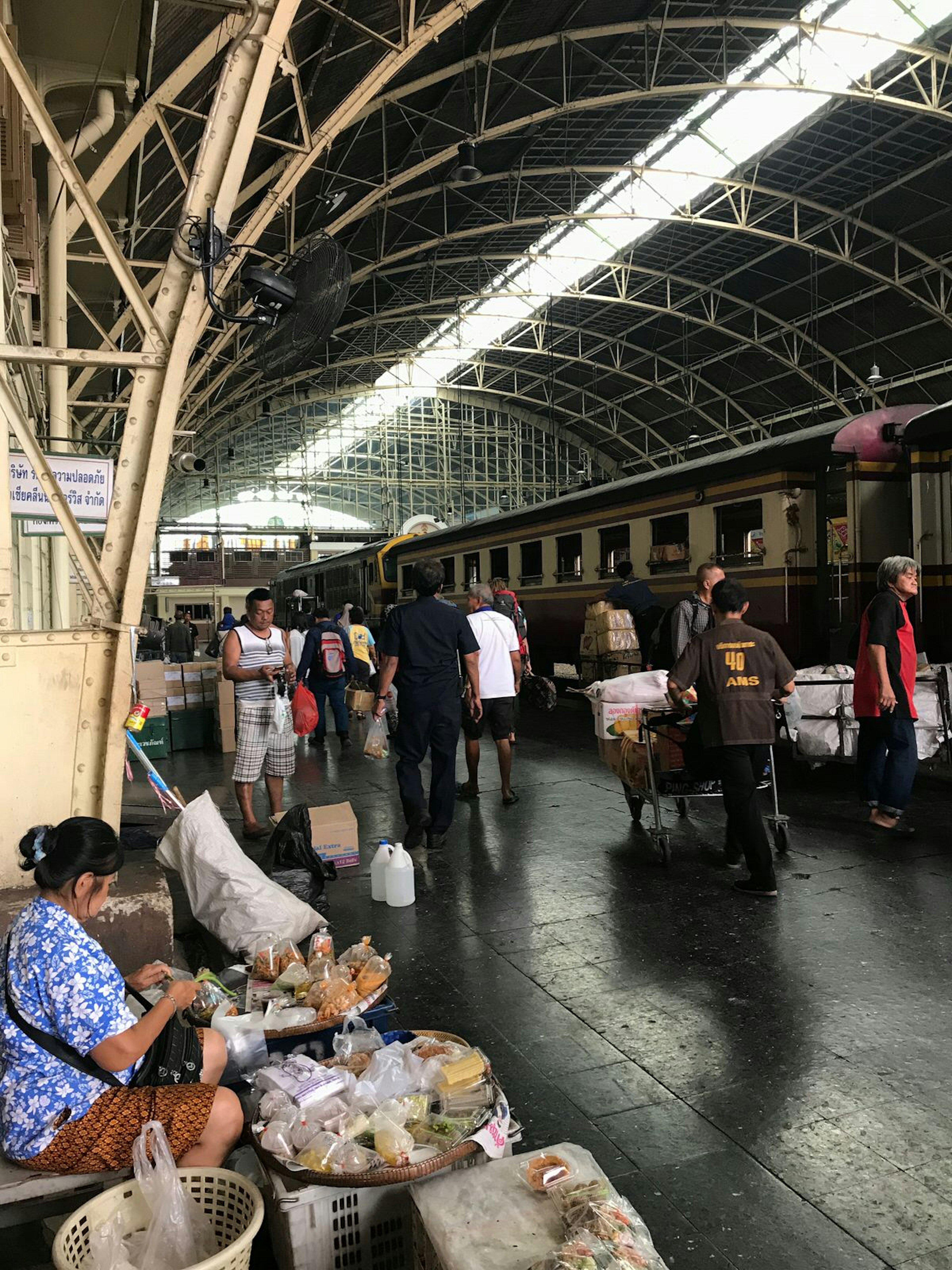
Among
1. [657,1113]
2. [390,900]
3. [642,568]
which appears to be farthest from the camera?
[642,568]

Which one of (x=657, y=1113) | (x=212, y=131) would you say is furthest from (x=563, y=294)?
(x=657, y=1113)

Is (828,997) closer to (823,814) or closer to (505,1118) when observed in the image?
(505,1118)

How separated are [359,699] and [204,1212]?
935 centimetres

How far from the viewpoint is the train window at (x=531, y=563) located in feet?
53.0

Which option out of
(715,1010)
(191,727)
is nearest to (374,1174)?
(715,1010)

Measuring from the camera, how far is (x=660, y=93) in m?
15.1

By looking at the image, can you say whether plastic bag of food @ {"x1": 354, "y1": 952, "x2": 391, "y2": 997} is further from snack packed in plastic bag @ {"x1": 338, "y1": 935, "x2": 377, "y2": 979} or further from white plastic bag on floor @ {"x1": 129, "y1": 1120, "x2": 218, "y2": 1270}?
white plastic bag on floor @ {"x1": 129, "y1": 1120, "x2": 218, "y2": 1270}

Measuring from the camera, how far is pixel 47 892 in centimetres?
234

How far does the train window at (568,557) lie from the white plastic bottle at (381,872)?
992cm

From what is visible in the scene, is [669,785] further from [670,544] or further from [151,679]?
[151,679]

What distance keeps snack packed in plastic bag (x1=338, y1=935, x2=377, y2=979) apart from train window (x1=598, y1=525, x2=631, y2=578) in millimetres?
10283

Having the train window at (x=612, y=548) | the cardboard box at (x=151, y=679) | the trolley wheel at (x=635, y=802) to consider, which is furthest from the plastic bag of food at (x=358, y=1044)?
the train window at (x=612, y=548)

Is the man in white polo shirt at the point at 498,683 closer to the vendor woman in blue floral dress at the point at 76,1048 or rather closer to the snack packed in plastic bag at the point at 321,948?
the snack packed in plastic bag at the point at 321,948

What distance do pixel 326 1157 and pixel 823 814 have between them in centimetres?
533
